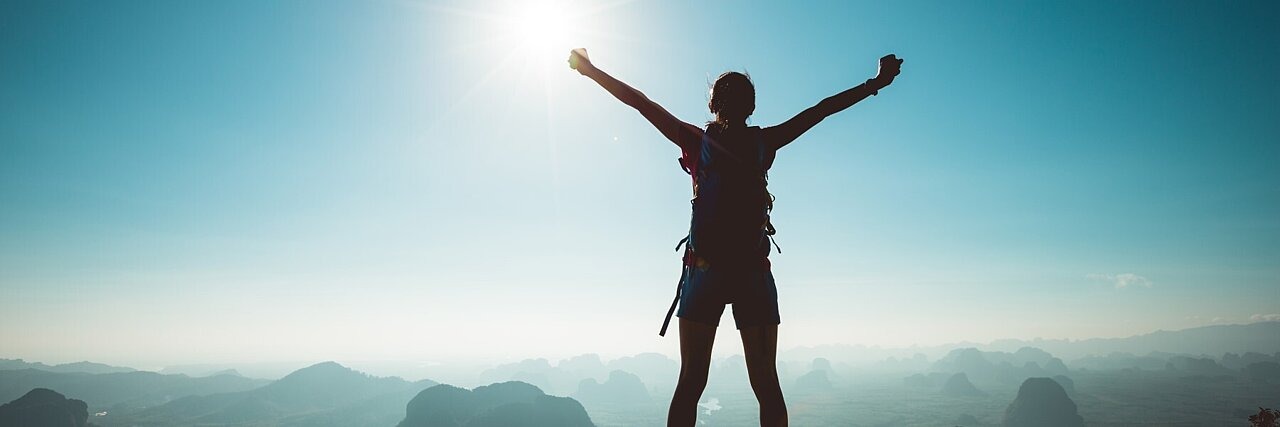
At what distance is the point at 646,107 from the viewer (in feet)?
10.7

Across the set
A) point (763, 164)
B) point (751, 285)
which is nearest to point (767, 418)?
point (751, 285)

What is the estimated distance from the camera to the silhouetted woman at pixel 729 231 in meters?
2.93

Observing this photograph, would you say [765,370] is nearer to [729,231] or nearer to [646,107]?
[729,231]

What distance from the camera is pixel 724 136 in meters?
3.15

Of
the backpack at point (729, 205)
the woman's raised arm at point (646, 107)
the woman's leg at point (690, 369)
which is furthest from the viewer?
the woman's raised arm at point (646, 107)

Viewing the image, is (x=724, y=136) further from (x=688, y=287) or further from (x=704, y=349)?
(x=704, y=349)

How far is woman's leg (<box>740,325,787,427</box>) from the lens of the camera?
2.93 meters

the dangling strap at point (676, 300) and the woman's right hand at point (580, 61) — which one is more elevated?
the woman's right hand at point (580, 61)

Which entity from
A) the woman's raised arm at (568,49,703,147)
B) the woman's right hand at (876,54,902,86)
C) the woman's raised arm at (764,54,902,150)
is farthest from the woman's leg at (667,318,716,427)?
the woman's right hand at (876,54,902,86)

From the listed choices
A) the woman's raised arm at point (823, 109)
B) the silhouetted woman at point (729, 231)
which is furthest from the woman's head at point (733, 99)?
the woman's raised arm at point (823, 109)

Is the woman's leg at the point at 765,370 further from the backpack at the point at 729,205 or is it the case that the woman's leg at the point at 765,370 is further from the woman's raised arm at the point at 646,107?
the woman's raised arm at the point at 646,107

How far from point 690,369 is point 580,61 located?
6.81ft

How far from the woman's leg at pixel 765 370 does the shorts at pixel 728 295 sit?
0.20 ft

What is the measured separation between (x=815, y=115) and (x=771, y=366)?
1655 millimetres
